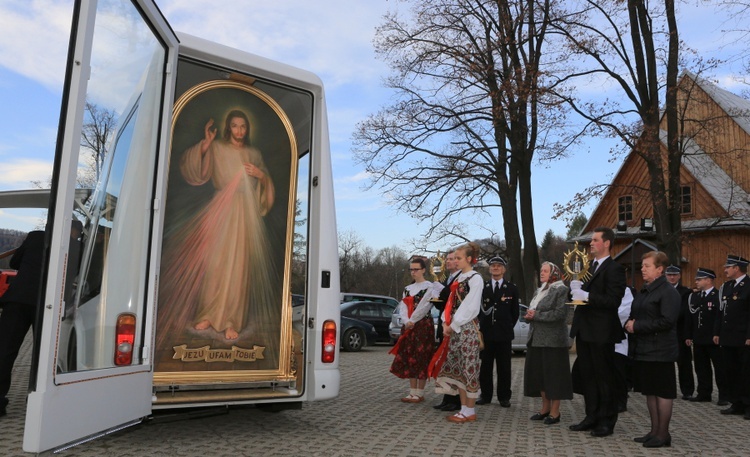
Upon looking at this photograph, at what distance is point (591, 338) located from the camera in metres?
7.12

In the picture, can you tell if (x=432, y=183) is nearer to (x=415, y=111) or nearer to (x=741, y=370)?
(x=415, y=111)

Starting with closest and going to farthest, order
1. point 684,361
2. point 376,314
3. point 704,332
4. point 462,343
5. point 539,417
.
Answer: point 462,343, point 539,417, point 704,332, point 684,361, point 376,314

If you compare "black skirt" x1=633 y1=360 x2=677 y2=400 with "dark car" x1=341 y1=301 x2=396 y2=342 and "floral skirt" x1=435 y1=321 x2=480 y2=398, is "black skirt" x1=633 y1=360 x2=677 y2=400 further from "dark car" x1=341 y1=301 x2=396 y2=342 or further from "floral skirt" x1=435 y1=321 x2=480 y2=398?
"dark car" x1=341 y1=301 x2=396 y2=342

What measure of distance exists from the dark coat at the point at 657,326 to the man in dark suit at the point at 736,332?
2866 mm

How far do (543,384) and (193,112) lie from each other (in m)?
4.70

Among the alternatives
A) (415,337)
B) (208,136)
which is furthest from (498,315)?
(208,136)

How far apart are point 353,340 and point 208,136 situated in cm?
1340

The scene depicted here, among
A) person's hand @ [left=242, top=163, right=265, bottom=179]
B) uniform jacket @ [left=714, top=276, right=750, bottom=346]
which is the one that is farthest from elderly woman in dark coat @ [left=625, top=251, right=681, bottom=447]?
person's hand @ [left=242, top=163, right=265, bottom=179]

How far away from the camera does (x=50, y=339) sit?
366 cm

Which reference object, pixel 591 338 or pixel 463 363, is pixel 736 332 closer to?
pixel 591 338

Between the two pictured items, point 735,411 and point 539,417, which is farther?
point 735,411

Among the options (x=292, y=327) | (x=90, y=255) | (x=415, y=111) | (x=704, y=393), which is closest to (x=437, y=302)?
(x=292, y=327)

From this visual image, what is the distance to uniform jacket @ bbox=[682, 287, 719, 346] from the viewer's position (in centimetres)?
1002

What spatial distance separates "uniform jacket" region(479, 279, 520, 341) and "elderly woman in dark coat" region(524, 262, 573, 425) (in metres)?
1.21
